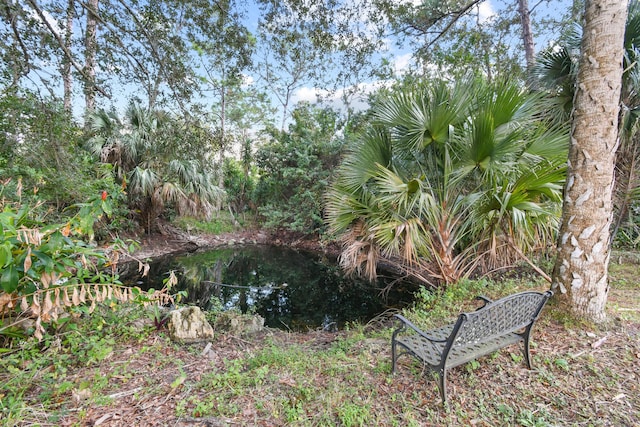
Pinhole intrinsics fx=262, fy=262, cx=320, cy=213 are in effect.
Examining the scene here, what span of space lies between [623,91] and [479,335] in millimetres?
5422

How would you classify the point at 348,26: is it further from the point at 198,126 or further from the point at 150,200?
the point at 150,200

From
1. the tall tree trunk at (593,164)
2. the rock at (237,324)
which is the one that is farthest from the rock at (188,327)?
the tall tree trunk at (593,164)

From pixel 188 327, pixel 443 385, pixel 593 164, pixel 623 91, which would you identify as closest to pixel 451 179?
pixel 593 164

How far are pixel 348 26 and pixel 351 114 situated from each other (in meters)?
5.78

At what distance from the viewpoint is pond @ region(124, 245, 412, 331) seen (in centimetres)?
474

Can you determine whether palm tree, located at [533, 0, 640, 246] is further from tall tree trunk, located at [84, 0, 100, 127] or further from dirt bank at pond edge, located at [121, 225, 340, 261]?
dirt bank at pond edge, located at [121, 225, 340, 261]

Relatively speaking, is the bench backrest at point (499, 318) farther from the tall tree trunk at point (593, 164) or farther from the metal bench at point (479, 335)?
the tall tree trunk at point (593, 164)

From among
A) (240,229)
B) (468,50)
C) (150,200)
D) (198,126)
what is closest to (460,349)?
(198,126)

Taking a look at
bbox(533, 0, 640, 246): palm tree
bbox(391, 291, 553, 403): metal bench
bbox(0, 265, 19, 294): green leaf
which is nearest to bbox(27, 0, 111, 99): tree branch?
bbox(0, 265, 19, 294): green leaf

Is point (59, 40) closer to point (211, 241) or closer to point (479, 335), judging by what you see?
point (479, 335)

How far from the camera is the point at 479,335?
1.88 meters

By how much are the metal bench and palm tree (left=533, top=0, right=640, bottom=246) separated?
394 centimetres

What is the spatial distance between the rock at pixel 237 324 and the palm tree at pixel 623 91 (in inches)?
232

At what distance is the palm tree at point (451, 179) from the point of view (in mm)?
3191
